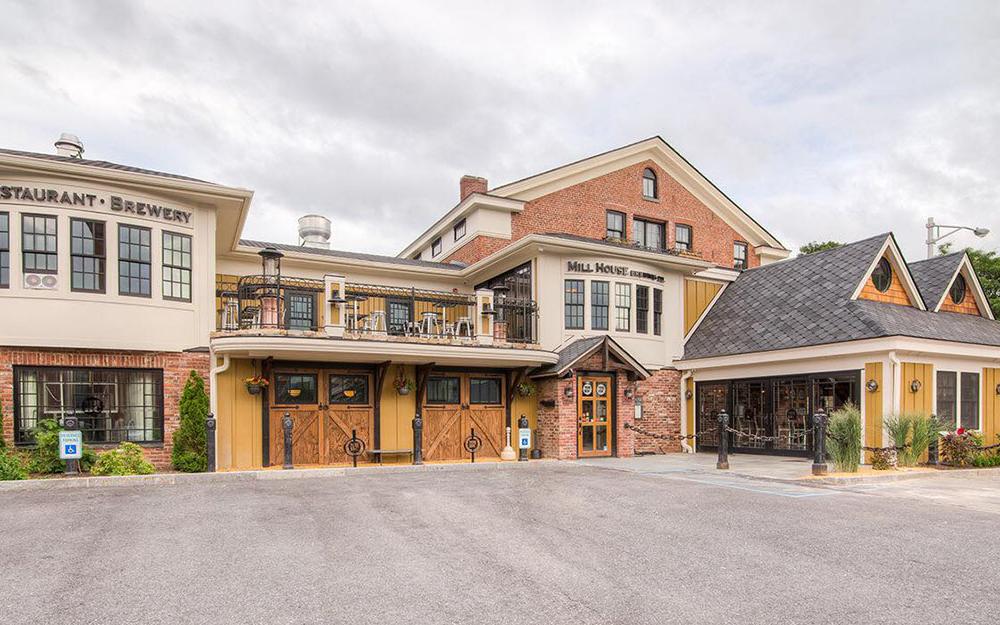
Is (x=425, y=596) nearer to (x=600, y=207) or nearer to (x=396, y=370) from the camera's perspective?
(x=396, y=370)

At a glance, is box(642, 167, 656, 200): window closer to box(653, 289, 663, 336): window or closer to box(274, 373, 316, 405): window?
box(653, 289, 663, 336): window

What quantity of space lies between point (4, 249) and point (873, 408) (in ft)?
61.3

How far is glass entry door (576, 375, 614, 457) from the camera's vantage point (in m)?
17.3

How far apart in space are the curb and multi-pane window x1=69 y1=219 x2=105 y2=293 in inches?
156

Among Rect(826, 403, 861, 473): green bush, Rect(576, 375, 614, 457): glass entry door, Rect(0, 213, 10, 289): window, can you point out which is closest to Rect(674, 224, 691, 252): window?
Rect(576, 375, 614, 457): glass entry door

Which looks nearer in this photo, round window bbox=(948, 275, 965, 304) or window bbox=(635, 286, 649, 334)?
window bbox=(635, 286, 649, 334)

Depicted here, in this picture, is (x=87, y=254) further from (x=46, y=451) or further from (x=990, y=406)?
(x=990, y=406)

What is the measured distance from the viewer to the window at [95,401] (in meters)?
12.6

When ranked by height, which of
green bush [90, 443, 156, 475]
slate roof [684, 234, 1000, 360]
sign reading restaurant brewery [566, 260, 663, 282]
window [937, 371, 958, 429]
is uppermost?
sign reading restaurant brewery [566, 260, 663, 282]

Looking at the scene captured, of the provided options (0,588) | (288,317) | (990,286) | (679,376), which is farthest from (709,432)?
(990,286)

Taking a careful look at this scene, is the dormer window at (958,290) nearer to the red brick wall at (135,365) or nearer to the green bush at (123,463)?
the red brick wall at (135,365)

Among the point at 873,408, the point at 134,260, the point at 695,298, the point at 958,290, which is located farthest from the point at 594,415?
the point at 958,290

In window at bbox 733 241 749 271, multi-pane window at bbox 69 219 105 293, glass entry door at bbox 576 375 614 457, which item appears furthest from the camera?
window at bbox 733 241 749 271

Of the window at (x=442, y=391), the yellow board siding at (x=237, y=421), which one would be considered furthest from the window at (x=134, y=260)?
the window at (x=442, y=391)
